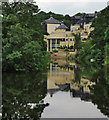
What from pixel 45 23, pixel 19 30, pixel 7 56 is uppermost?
pixel 45 23

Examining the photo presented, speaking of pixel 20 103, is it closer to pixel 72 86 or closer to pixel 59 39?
pixel 72 86

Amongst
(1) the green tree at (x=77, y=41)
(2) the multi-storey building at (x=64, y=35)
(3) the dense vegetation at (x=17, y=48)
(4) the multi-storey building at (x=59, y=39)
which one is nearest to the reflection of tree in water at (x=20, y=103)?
(3) the dense vegetation at (x=17, y=48)

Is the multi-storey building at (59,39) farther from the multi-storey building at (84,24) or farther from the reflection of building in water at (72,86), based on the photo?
the reflection of building in water at (72,86)

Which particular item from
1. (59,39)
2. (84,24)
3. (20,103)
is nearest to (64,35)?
(59,39)

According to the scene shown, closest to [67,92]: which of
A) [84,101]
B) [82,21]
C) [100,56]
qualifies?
[84,101]

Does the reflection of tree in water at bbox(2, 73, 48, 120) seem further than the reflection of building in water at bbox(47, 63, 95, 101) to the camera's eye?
No

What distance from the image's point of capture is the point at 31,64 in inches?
1128

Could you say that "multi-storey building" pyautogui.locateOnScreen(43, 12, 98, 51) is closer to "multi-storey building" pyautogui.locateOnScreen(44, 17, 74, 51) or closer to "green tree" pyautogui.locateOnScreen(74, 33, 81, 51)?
"multi-storey building" pyautogui.locateOnScreen(44, 17, 74, 51)

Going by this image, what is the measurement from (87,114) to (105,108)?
123cm

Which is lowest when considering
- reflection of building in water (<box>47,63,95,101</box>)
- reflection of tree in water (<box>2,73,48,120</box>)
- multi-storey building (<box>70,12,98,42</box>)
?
reflection of building in water (<box>47,63,95,101</box>)

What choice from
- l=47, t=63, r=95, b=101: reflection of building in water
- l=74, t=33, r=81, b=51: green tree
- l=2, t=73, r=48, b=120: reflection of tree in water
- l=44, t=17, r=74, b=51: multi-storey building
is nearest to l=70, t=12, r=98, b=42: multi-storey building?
l=44, t=17, r=74, b=51: multi-storey building

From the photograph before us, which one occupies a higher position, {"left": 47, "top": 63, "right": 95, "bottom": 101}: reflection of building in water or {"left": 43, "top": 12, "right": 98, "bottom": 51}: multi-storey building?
{"left": 43, "top": 12, "right": 98, "bottom": 51}: multi-storey building

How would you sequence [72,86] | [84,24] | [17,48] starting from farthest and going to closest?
[84,24], [17,48], [72,86]

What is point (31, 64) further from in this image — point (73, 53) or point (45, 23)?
point (45, 23)
